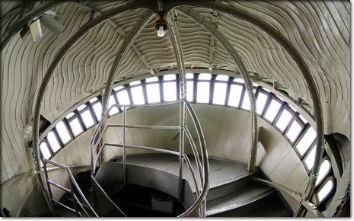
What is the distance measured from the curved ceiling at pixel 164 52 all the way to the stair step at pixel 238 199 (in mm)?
2327

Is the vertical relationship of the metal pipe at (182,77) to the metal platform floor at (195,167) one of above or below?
above

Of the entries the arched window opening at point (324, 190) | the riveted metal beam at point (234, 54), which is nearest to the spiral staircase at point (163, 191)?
the riveted metal beam at point (234, 54)

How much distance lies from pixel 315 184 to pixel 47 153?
6164 mm

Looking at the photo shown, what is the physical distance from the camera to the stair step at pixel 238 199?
6.62 m

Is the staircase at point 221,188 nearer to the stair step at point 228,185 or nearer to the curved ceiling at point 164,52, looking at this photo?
the stair step at point 228,185

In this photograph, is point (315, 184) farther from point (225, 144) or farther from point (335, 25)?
point (225, 144)

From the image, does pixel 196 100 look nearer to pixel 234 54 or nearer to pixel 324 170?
pixel 234 54

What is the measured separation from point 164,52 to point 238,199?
12.2 feet

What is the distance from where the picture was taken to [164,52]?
775 cm

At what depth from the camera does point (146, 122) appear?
10.1 m

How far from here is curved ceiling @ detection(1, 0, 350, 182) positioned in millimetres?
4262

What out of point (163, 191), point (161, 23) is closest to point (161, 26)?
point (161, 23)

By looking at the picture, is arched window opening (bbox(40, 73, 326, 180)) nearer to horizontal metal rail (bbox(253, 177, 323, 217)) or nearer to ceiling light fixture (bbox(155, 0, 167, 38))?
horizontal metal rail (bbox(253, 177, 323, 217))

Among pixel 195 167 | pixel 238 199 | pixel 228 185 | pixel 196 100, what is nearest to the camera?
pixel 238 199
